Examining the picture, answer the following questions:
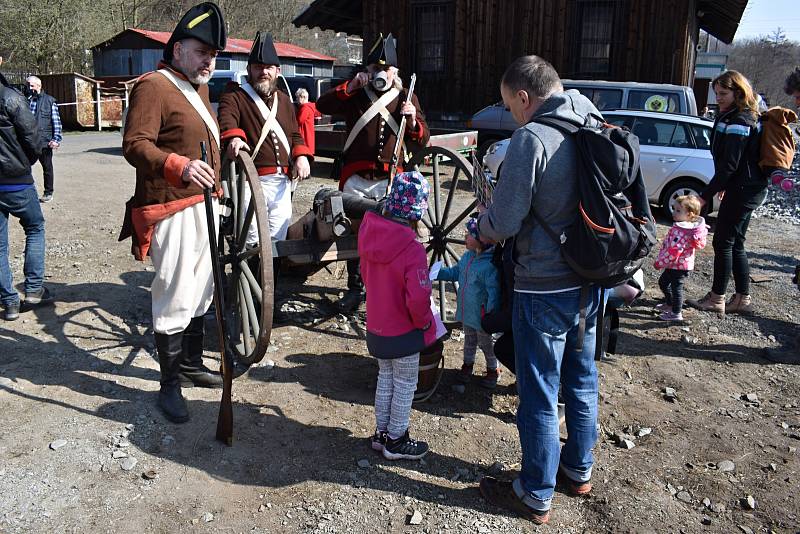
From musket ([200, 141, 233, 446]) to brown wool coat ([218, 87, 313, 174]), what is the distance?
116cm

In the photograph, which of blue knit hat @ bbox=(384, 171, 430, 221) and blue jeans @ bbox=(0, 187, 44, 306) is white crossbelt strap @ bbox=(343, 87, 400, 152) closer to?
blue knit hat @ bbox=(384, 171, 430, 221)

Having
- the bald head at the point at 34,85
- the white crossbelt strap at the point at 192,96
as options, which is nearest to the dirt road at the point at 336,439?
the white crossbelt strap at the point at 192,96

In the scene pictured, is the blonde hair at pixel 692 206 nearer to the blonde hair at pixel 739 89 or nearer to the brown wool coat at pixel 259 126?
the blonde hair at pixel 739 89

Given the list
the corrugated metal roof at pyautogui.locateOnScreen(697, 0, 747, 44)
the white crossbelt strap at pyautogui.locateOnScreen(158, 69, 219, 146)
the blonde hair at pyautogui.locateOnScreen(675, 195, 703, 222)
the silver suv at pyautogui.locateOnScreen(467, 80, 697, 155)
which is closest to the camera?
the white crossbelt strap at pyautogui.locateOnScreen(158, 69, 219, 146)

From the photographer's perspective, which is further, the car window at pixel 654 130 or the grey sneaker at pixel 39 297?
the car window at pixel 654 130

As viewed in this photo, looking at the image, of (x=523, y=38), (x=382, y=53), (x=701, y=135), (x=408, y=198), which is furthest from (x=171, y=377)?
(x=523, y=38)

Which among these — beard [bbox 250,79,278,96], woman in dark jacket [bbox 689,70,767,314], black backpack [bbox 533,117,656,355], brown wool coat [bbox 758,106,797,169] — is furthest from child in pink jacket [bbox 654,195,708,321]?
beard [bbox 250,79,278,96]

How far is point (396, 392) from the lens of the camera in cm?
326

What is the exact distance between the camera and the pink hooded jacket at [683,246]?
5.23m

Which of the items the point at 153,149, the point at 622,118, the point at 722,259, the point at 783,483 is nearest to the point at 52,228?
the point at 153,149

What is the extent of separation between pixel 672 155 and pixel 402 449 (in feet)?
25.3

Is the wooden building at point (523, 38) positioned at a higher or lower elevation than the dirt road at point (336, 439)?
higher

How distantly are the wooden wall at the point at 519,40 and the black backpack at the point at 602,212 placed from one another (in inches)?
509

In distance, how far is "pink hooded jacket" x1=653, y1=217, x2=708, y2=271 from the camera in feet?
17.2
